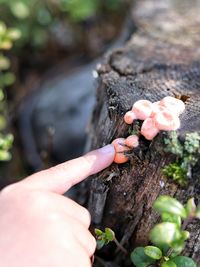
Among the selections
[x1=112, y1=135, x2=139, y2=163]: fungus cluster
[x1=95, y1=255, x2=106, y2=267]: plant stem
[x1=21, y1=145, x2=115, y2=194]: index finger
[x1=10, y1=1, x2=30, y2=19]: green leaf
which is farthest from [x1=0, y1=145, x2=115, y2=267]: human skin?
[x1=10, y1=1, x2=30, y2=19]: green leaf

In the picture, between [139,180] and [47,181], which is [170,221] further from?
[47,181]

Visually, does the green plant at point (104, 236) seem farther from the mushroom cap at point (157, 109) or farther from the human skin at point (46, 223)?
the mushroom cap at point (157, 109)

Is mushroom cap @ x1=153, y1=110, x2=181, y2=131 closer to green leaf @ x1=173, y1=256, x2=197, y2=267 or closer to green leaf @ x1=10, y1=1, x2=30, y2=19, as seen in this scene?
green leaf @ x1=173, y1=256, x2=197, y2=267

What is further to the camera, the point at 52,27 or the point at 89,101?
the point at 52,27

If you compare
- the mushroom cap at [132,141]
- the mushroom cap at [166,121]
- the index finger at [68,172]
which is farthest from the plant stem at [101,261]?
the mushroom cap at [166,121]

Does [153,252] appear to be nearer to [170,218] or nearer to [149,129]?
[170,218]

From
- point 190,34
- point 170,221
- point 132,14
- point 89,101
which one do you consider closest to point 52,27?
point 89,101
